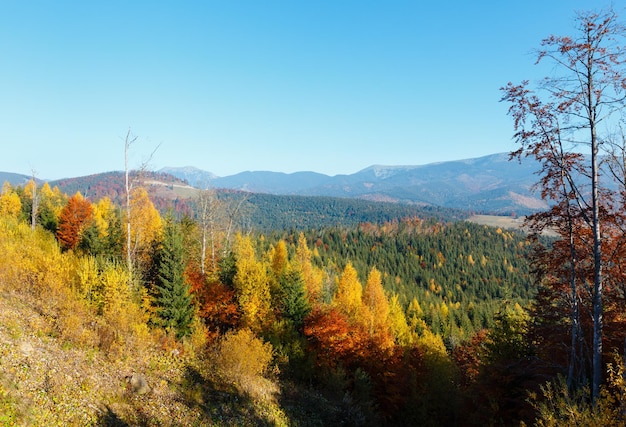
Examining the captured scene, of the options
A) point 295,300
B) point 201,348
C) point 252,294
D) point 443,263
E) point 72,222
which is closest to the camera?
point 201,348

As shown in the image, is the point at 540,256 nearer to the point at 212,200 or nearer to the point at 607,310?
the point at 607,310

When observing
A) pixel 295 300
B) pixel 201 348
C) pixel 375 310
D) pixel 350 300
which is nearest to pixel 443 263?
pixel 375 310

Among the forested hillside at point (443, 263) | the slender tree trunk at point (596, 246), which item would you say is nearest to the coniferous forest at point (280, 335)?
the slender tree trunk at point (596, 246)

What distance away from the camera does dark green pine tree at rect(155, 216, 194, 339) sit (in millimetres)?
24984

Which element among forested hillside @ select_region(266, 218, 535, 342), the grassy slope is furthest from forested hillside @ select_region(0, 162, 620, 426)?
forested hillside @ select_region(266, 218, 535, 342)

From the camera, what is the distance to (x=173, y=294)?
83.8 ft

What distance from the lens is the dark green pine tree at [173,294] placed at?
25.0 m

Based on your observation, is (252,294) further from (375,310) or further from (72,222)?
(72,222)

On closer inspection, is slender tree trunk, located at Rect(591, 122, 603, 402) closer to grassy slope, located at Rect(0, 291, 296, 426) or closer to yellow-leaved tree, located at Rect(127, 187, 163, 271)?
grassy slope, located at Rect(0, 291, 296, 426)

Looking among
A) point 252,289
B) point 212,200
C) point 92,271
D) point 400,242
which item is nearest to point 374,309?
point 252,289

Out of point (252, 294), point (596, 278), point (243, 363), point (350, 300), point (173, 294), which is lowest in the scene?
point (350, 300)

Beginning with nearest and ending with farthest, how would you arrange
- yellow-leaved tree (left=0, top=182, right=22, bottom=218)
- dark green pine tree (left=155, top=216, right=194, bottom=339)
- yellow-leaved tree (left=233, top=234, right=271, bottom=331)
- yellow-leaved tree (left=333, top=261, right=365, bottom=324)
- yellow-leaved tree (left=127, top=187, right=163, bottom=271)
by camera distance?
yellow-leaved tree (left=127, top=187, right=163, bottom=271) → dark green pine tree (left=155, top=216, right=194, bottom=339) → yellow-leaved tree (left=233, top=234, right=271, bottom=331) → yellow-leaved tree (left=333, top=261, right=365, bottom=324) → yellow-leaved tree (left=0, top=182, right=22, bottom=218)

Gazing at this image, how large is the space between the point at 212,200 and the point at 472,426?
29.0 meters

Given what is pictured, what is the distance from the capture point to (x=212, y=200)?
3497cm
